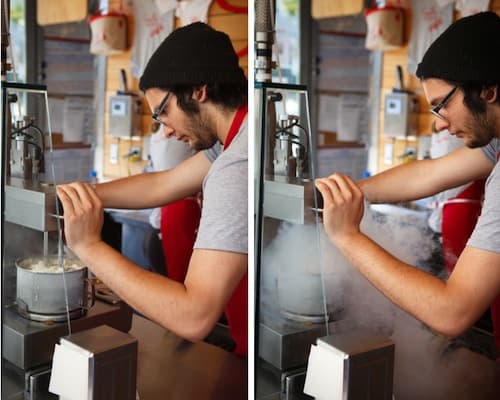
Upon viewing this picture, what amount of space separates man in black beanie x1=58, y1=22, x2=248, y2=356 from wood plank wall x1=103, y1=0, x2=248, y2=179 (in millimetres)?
23

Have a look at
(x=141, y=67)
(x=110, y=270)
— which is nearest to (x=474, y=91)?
(x=141, y=67)

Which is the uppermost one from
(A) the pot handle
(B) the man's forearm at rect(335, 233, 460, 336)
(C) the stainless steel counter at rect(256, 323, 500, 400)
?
(B) the man's forearm at rect(335, 233, 460, 336)

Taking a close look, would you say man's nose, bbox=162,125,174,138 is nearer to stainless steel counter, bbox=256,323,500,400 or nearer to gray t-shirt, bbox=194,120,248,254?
gray t-shirt, bbox=194,120,248,254

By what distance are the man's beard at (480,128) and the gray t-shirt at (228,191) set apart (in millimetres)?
532

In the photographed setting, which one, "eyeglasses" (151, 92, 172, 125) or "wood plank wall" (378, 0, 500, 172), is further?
"eyeglasses" (151, 92, 172, 125)

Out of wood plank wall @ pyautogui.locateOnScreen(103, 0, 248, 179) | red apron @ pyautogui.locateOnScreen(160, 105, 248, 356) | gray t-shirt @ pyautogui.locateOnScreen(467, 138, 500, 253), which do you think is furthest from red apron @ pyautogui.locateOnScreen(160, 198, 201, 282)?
gray t-shirt @ pyautogui.locateOnScreen(467, 138, 500, 253)

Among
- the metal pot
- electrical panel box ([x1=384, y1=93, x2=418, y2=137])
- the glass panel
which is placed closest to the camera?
electrical panel box ([x1=384, y1=93, x2=418, y2=137])

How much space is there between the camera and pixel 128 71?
1585 millimetres

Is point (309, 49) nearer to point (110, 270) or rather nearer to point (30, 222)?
point (110, 270)

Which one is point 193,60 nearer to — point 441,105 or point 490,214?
point 441,105

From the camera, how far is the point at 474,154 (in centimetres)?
128

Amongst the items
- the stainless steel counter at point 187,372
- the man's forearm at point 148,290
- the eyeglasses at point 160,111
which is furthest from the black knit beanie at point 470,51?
the stainless steel counter at point 187,372

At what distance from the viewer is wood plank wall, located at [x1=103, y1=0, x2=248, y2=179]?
61.3 inches

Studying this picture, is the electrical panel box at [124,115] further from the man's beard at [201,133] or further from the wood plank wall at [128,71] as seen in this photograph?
the man's beard at [201,133]
